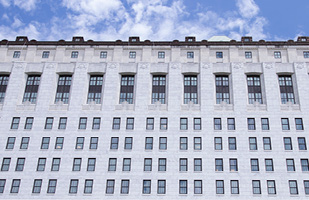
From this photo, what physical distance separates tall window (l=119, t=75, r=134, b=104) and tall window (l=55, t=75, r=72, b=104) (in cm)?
914

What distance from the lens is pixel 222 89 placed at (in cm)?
5894

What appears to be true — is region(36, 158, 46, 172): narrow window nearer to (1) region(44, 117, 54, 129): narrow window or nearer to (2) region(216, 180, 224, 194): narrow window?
(1) region(44, 117, 54, 129): narrow window

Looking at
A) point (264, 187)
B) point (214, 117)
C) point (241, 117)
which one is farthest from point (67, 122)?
point (264, 187)

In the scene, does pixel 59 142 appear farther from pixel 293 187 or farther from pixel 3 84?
pixel 293 187

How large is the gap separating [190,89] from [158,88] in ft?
17.8

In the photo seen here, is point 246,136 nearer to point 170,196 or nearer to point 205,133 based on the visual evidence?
point 205,133

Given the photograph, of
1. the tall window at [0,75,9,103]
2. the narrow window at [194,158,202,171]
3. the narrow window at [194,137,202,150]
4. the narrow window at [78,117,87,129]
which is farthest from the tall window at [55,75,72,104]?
the narrow window at [194,158,202,171]

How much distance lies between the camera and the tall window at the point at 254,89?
57969 mm

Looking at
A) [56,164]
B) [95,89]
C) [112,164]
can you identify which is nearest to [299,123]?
[112,164]

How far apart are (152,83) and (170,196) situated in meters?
19.8

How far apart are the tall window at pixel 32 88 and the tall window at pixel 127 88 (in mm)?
14642

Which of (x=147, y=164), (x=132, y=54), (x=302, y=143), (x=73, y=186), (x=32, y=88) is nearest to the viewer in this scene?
(x=73, y=186)

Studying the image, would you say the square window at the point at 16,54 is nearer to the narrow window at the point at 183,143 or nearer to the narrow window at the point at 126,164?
the narrow window at the point at 126,164

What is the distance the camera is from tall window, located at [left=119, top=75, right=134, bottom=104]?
5872 centimetres
